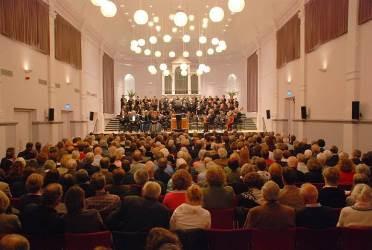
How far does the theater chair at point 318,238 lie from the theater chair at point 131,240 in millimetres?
1380

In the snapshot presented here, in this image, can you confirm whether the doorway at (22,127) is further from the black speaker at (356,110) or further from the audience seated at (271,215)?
the audience seated at (271,215)

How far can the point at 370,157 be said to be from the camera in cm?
650

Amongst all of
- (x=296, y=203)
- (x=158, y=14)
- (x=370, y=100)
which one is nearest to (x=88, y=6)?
(x=158, y=14)

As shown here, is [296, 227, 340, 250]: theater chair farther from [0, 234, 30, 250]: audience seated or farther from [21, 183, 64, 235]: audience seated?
[0, 234, 30, 250]: audience seated

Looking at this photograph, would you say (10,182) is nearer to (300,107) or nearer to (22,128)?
(22,128)

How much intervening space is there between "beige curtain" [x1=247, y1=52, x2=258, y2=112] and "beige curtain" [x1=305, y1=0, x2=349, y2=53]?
9463mm

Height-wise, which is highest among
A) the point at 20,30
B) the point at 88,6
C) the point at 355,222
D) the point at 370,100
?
the point at 88,6

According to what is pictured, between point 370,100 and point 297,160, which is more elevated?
point 370,100

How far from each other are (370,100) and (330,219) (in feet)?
22.6

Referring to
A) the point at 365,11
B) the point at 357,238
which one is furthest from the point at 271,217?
the point at 365,11

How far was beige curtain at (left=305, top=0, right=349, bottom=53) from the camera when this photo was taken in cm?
1109

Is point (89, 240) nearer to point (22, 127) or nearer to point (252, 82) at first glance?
point (22, 127)

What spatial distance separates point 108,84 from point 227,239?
75.0 ft

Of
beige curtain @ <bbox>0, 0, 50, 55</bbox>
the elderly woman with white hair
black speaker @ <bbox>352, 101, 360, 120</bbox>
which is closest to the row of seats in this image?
the elderly woman with white hair
